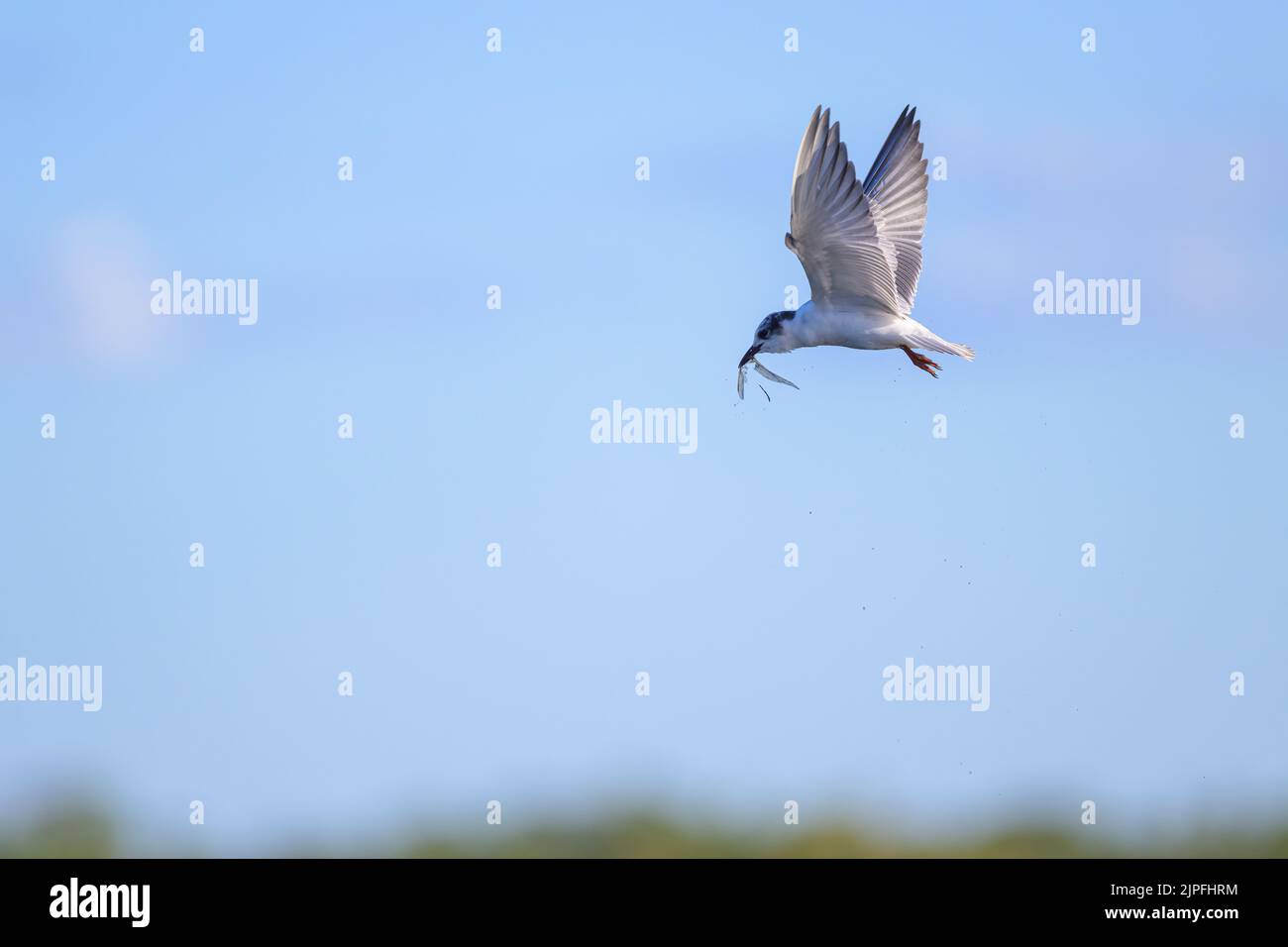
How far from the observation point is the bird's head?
20.8m

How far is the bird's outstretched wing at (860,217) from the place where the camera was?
63.7 ft

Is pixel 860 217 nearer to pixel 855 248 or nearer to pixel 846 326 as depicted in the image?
pixel 855 248

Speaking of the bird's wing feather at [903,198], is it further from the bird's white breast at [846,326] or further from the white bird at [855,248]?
the bird's white breast at [846,326]

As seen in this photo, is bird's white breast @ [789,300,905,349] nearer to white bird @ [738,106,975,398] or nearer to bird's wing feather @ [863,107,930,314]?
white bird @ [738,106,975,398]

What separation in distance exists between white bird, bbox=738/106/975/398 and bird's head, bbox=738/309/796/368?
1 cm

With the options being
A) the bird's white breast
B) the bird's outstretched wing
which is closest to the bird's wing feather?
the bird's outstretched wing

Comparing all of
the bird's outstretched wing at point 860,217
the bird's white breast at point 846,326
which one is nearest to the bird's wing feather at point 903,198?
the bird's outstretched wing at point 860,217

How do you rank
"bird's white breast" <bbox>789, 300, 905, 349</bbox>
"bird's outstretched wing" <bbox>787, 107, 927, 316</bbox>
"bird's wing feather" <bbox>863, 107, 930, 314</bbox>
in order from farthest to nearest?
"bird's wing feather" <bbox>863, 107, 930, 314</bbox> → "bird's white breast" <bbox>789, 300, 905, 349</bbox> → "bird's outstretched wing" <bbox>787, 107, 927, 316</bbox>

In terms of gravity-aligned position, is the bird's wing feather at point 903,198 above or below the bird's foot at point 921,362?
above

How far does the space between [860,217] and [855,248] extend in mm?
335

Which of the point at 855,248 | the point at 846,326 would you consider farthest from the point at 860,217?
the point at 846,326
